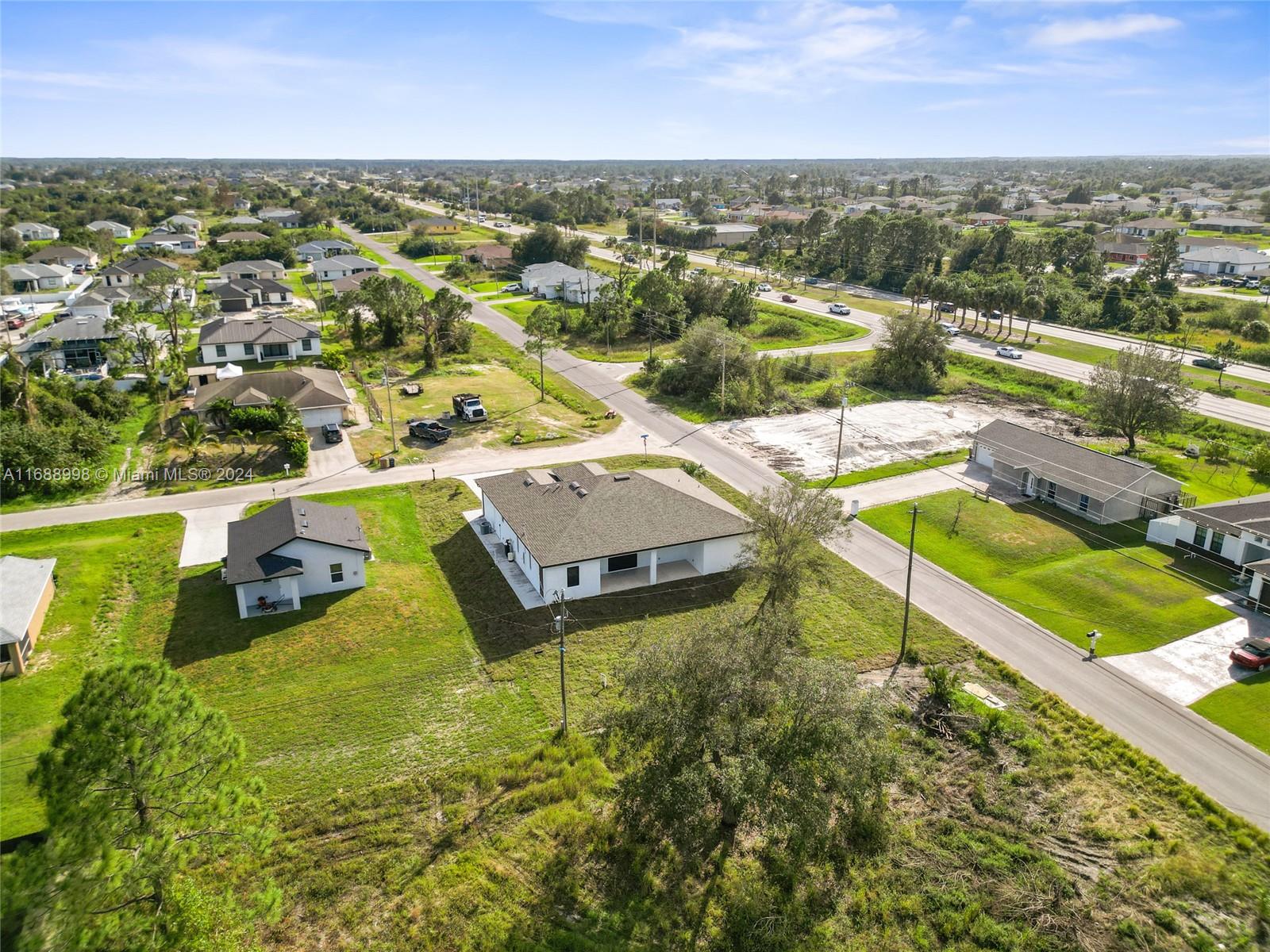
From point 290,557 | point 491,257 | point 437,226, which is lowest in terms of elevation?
point 290,557

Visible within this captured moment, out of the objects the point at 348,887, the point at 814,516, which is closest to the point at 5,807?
the point at 348,887

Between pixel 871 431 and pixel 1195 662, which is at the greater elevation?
pixel 871 431

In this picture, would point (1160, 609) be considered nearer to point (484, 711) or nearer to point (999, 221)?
point (484, 711)

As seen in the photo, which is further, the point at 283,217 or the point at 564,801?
the point at 283,217

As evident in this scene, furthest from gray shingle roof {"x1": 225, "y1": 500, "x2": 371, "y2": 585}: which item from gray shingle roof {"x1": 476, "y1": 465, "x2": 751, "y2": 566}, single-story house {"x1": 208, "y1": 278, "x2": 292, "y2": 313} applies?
single-story house {"x1": 208, "y1": 278, "x2": 292, "y2": 313}

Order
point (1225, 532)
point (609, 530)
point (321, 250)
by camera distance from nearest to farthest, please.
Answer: point (609, 530) → point (1225, 532) → point (321, 250)

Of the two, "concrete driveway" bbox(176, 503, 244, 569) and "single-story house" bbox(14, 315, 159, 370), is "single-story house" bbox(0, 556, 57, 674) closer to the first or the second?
"concrete driveway" bbox(176, 503, 244, 569)

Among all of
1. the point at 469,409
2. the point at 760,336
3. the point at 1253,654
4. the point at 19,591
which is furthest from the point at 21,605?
the point at 760,336

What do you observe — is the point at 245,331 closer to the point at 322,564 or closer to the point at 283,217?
the point at 322,564

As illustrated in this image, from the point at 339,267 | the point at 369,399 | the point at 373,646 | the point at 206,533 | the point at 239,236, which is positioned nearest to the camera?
the point at 373,646
